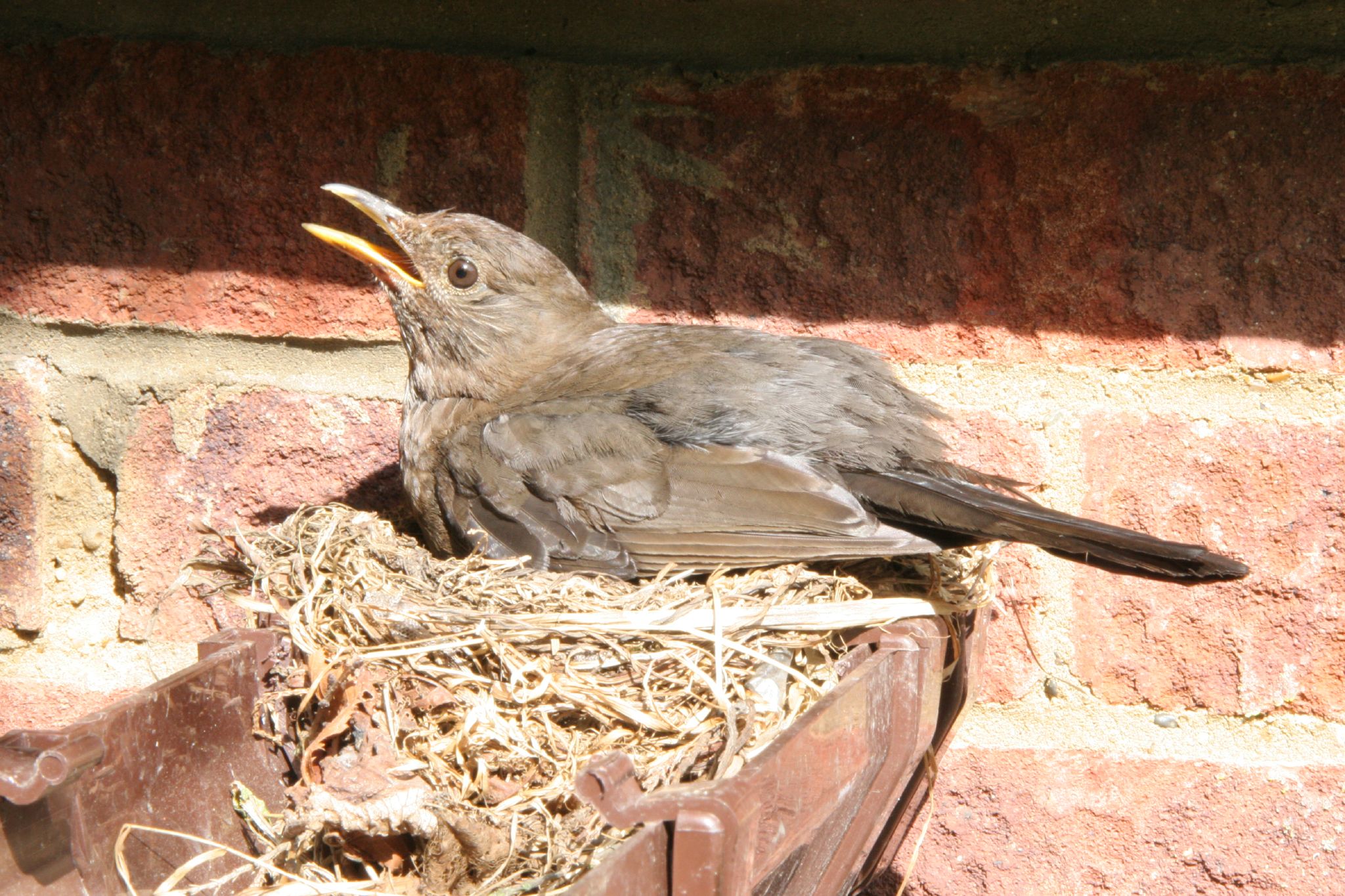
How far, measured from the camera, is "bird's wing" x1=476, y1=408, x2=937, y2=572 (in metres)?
1.68

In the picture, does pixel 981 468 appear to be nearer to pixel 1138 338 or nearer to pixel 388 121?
pixel 1138 338

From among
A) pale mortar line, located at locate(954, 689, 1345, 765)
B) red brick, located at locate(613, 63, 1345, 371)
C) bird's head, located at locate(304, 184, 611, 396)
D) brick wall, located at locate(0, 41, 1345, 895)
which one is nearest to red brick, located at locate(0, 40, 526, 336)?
brick wall, located at locate(0, 41, 1345, 895)

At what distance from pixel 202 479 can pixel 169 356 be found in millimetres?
199

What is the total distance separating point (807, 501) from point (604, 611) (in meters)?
0.35

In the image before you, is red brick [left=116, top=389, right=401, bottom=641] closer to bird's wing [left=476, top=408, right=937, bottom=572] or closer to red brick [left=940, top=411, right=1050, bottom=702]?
bird's wing [left=476, top=408, right=937, bottom=572]

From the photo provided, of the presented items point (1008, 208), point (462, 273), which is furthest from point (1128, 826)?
point (462, 273)

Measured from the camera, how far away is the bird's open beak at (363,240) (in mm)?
1848

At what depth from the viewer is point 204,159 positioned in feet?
6.37

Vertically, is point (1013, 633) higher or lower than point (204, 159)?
lower

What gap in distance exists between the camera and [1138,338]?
1869mm

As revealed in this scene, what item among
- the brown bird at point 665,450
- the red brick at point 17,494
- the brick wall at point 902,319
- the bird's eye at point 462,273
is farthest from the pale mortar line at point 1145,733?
the red brick at point 17,494

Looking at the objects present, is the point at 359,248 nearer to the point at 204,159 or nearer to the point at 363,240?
the point at 363,240

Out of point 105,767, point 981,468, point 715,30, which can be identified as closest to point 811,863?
point 105,767

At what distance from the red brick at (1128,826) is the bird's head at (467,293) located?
0.98 m
